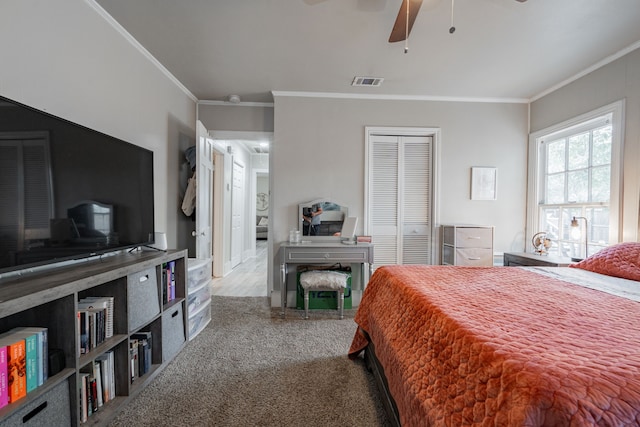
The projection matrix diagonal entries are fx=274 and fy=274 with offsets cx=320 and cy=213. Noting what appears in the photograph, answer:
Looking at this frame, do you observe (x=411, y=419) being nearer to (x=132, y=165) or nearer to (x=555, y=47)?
(x=132, y=165)

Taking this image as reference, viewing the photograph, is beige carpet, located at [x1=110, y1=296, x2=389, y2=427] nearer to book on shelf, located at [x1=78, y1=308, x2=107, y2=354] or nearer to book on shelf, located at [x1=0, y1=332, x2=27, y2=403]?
book on shelf, located at [x1=78, y1=308, x2=107, y2=354]

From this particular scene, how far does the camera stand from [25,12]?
Result: 1467 millimetres

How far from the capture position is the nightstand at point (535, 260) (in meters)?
2.50

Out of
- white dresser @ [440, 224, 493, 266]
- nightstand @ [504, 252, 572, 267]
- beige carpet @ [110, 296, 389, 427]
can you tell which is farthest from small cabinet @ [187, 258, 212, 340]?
nightstand @ [504, 252, 572, 267]

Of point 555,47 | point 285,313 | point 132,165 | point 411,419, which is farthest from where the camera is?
point 285,313

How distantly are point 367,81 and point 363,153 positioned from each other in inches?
31.6

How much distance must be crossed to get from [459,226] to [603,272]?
4.30ft

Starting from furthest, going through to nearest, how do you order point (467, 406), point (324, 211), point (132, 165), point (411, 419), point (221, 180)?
point (221, 180), point (324, 211), point (132, 165), point (411, 419), point (467, 406)

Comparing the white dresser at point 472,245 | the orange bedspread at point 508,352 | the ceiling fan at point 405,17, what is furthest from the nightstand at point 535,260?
the ceiling fan at point 405,17

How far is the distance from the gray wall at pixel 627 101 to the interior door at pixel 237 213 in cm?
498

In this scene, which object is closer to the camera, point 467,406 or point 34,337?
point 467,406

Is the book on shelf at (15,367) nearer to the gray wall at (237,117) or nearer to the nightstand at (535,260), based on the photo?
the gray wall at (237,117)

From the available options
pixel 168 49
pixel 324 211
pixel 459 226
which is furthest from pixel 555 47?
pixel 168 49

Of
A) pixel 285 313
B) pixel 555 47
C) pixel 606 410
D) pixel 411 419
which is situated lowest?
pixel 285 313
